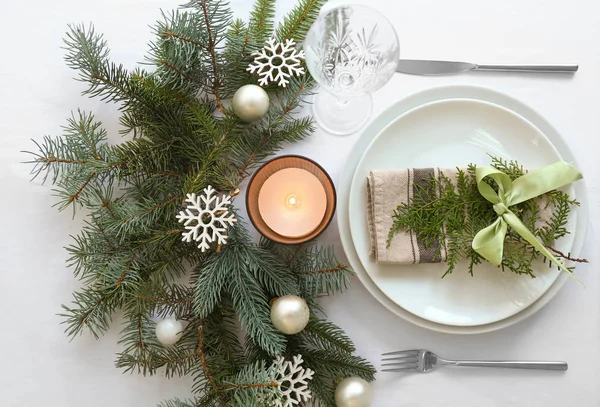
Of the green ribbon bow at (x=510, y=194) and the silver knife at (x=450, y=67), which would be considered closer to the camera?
the green ribbon bow at (x=510, y=194)

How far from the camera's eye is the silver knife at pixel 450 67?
843 mm

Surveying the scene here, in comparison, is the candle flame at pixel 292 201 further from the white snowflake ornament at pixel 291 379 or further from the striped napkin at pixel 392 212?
Answer: the white snowflake ornament at pixel 291 379

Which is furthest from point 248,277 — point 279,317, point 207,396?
point 207,396

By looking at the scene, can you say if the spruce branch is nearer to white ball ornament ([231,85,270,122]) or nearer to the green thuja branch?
white ball ornament ([231,85,270,122])

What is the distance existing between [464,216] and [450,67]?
26 centimetres

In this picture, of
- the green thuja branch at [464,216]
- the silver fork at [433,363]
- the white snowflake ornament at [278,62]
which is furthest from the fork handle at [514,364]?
the white snowflake ornament at [278,62]

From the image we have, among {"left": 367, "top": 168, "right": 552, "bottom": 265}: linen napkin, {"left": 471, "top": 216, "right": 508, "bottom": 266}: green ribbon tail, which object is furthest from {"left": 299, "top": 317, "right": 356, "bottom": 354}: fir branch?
{"left": 471, "top": 216, "right": 508, "bottom": 266}: green ribbon tail

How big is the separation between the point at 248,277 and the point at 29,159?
0.47 meters

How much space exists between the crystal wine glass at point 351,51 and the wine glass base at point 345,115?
0.05 m

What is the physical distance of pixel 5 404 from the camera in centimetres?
87

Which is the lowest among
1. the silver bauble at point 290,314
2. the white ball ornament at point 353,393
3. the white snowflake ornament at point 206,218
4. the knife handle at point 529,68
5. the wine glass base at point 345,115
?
the white ball ornament at point 353,393

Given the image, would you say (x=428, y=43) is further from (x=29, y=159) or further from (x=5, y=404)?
(x=5, y=404)

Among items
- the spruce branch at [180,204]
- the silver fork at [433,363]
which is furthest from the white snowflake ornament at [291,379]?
the silver fork at [433,363]

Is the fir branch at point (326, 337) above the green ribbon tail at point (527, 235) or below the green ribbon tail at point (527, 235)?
below
